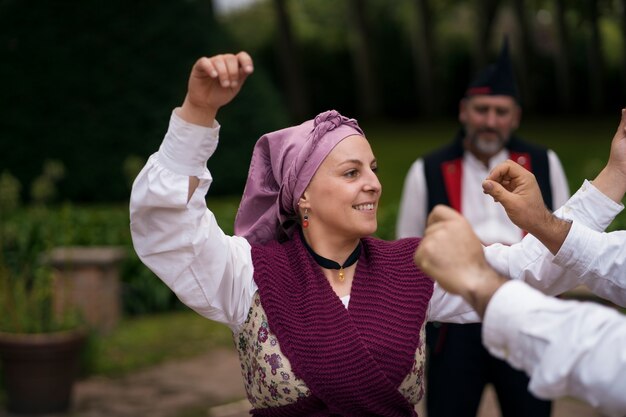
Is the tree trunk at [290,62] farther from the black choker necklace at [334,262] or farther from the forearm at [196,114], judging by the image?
the forearm at [196,114]

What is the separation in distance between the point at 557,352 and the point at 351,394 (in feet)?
3.13

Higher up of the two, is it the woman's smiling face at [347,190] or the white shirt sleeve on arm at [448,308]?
the woman's smiling face at [347,190]

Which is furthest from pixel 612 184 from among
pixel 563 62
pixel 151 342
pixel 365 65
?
pixel 563 62

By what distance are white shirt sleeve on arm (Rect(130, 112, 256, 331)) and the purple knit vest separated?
0.31 ft

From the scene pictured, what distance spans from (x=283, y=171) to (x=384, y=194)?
10.2 m

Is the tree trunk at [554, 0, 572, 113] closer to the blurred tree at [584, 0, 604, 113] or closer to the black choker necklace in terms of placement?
the blurred tree at [584, 0, 604, 113]

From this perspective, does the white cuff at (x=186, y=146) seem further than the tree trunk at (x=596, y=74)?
No

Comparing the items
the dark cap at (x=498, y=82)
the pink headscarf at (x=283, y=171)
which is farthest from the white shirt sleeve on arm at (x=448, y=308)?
the dark cap at (x=498, y=82)

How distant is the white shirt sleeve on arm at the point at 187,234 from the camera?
8.55ft

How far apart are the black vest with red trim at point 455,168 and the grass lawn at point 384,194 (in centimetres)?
284

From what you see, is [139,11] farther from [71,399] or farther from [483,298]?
[483,298]

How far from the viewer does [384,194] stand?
43.6ft

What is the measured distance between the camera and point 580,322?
198 centimetres

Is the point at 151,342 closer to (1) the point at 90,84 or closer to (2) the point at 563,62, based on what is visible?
(1) the point at 90,84
